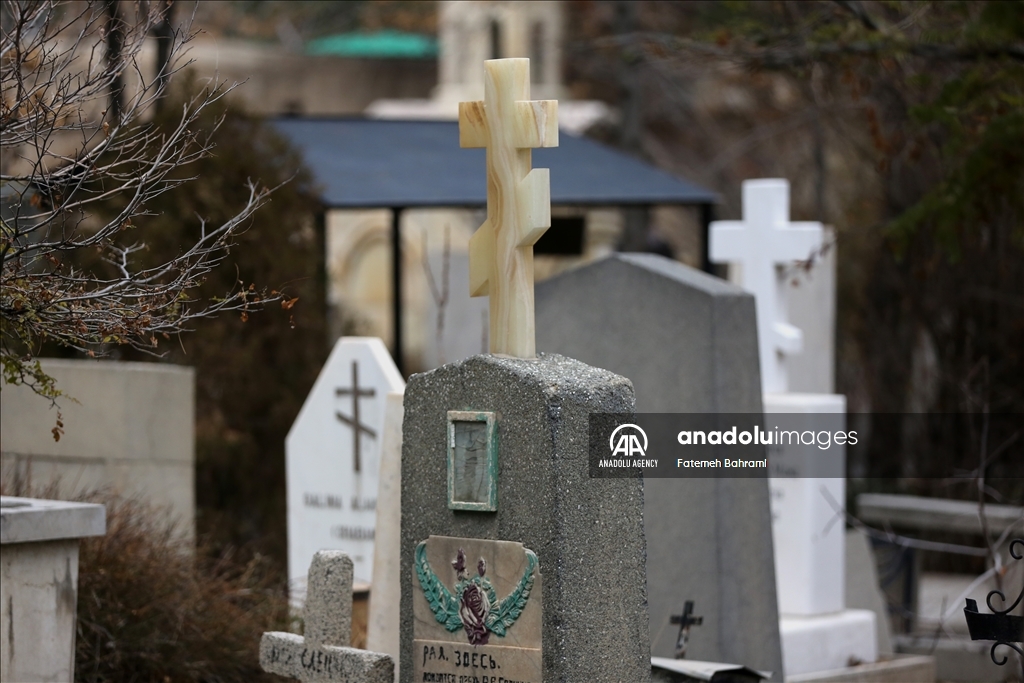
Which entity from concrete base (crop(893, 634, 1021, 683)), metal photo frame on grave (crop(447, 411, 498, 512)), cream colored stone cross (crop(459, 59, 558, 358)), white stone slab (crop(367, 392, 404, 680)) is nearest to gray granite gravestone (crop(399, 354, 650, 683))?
metal photo frame on grave (crop(447, 411, 498, 512))

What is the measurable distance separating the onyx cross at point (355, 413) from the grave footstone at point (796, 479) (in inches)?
86.1

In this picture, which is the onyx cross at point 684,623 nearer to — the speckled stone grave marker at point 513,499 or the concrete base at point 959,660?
the speckled stone grave marker at point 513,499

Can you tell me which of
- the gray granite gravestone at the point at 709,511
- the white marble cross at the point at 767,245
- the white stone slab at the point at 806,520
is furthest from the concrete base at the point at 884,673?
the white marble cross at the point at 767,245

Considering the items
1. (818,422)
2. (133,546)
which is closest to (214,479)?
(133,546)

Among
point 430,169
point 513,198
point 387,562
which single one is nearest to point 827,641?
point 387,562

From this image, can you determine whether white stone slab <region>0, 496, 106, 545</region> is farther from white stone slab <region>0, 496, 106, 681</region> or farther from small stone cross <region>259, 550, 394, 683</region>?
small stone cross <region>259, 550, 394, 683</region>

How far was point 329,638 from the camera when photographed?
216 inches

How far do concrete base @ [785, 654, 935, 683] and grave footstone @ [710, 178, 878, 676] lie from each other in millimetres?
216

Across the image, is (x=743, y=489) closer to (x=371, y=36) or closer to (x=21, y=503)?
(x=21, y=503)

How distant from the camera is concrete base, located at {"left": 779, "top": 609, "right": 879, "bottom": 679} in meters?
8.12

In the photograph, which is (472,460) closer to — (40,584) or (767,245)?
(40,584)

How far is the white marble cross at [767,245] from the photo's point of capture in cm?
918

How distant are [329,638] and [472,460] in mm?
947

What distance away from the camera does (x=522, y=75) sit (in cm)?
517
